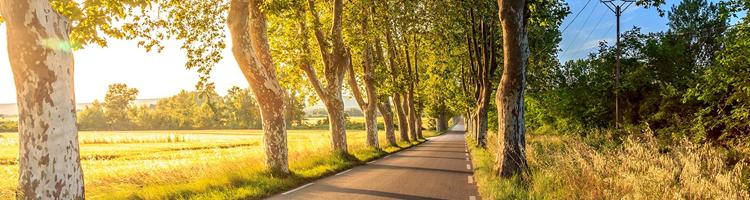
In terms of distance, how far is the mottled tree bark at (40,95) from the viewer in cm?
649

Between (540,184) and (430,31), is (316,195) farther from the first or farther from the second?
(430,31)

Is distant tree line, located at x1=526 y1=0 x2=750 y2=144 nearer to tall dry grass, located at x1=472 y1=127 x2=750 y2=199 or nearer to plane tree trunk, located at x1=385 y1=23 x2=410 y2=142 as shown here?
plane tree trunk, located at x1=385 y1=23 x2=410 y2=142

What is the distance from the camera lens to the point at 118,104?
400ft

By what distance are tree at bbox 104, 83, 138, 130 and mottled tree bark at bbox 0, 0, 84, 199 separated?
112 metres

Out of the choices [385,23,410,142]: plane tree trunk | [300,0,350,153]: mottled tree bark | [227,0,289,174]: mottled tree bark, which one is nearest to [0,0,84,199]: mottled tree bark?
[227,0,289,174]: mottled tree bark

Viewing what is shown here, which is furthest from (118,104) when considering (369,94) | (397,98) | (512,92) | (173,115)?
(512,92)

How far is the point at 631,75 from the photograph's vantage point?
40.7m

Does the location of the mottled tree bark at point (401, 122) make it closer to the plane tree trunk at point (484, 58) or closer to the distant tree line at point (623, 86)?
the plane tree trunk at point (484, 58)

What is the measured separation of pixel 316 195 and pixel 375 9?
16864 millimetres

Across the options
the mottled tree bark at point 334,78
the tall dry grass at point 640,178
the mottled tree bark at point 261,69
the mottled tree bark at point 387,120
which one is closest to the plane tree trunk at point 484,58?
the mottled tree bark at point 387,120

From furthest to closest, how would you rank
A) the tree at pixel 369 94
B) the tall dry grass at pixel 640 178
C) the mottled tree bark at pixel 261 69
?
the tree at pixel 369 94 → the mottled tree bark at pixel 261 69 → the tall dry grass at pixel 640 178

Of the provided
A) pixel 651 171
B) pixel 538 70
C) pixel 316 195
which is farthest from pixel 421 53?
pixel 651 171

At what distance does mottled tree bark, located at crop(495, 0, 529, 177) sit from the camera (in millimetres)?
12922

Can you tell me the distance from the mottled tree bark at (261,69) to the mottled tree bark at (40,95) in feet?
22.8
